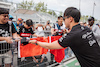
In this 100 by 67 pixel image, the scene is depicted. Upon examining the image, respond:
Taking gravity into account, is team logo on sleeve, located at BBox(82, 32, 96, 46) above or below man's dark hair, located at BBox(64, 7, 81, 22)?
below

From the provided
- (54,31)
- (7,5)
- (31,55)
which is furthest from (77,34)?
(7,5)

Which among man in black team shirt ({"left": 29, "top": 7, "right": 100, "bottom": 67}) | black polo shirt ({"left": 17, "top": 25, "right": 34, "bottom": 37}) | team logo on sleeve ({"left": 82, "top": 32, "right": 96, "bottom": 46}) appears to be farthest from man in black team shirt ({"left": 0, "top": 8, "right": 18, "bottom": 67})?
team logo on sleeve ({"left": 82, "top": 32, "right": 96, "bottom": 46})

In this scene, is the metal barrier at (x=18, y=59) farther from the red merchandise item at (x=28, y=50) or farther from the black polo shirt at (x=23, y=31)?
the black polo shirt at (x=23, y=31)

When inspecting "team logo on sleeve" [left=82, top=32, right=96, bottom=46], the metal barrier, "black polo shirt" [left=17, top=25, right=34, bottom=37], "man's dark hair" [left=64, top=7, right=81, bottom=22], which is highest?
"man's dark hair" [left=64, top=7, right=81, bottom=22]

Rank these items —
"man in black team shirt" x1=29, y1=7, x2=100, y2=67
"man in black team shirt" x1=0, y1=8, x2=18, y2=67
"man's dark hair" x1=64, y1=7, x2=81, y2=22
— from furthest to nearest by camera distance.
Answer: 1. "man in black team shirt" x1=0, y1=8, x2=18, y2=67
2. "man's dark hair" x1=64, y1=7, x2=81, y2=22
3. "man in black team shirt" x1=29, y1=7, x2=100, y2=67

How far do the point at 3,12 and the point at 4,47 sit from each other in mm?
962

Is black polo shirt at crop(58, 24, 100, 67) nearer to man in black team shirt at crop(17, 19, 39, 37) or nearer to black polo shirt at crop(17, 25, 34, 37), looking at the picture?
man in black team shirt at crop(17, 19, 39, 37)

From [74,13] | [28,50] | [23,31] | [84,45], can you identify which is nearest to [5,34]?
[28,50]

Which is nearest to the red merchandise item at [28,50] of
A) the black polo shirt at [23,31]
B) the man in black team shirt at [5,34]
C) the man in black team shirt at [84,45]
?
the man in black team shirt at [5,34]

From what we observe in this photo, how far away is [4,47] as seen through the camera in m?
2.54

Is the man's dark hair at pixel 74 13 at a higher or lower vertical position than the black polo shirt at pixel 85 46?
higher

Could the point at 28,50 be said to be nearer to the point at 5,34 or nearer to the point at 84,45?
the point at 5,34

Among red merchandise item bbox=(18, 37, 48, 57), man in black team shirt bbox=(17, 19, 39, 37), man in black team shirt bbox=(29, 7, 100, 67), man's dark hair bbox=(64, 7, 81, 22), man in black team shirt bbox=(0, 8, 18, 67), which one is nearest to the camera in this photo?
man in black team shirt bbox=(29, 7, 100, 67)

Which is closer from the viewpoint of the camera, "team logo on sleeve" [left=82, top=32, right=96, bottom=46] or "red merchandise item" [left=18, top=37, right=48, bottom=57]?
"team logo on sleeve" [left=82, top=32, right=96, bottom=46]
